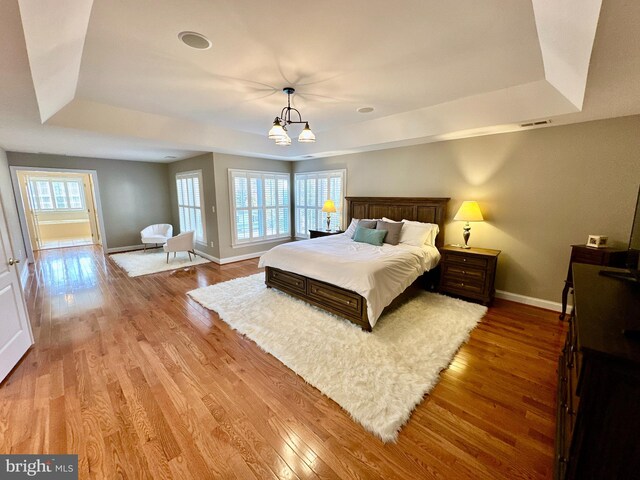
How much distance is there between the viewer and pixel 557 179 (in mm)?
3156

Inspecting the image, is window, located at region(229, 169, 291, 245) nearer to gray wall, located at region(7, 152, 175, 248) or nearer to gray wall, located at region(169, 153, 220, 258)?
gray wall, located at region(169, 153, 220, 258)

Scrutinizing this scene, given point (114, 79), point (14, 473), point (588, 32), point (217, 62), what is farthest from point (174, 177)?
point (588, 32)

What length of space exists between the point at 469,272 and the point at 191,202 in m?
6.18

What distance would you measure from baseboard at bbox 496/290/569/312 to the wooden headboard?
1.12 m

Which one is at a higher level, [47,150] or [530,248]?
[47,150]

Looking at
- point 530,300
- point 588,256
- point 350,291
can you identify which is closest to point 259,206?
point 350,291

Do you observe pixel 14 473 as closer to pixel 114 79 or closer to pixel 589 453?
pixel 589 453

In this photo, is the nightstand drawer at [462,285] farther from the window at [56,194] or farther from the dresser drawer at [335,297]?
the window at [56,194]

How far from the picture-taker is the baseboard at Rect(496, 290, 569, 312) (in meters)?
3.32

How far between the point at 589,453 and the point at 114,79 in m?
4.40

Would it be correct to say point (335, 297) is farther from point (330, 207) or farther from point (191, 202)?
point (191, 202)

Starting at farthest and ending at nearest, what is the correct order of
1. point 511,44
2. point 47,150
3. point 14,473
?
1. point 47,150
2. point 511,44
3. point 14,473

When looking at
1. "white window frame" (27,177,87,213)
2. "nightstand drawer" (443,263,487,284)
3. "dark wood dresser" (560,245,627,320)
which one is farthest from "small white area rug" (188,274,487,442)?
"white window frame" (27,177,87,213)

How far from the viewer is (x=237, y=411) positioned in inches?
71.6
